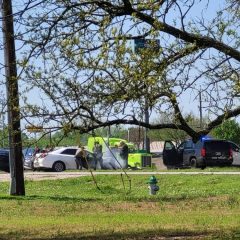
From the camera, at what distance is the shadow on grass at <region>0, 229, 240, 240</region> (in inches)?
385

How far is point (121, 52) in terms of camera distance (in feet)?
26.7

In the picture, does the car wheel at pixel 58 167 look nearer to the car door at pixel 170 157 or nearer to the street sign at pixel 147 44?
the car door at pixel 170 157

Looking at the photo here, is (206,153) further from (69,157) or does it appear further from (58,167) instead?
(58,167)

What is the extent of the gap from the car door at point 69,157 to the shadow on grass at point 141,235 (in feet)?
81.5

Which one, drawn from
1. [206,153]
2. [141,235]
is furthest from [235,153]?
[141,235]

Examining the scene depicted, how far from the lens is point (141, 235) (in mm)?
10070

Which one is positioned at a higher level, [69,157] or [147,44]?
[147,44]

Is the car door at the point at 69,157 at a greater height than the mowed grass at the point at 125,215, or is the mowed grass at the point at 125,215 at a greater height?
the car door at the point at 69,157

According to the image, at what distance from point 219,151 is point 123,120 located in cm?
2400

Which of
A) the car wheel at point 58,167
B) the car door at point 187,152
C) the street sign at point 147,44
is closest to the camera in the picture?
the street sign at point 147,44

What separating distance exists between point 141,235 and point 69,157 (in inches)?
1015

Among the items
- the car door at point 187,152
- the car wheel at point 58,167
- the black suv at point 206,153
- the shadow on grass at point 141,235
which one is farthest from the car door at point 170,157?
the shadow on grass at point 141,235

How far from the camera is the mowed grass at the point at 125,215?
10.4m

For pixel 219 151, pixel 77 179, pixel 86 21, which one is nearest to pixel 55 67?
pixel 86 21
